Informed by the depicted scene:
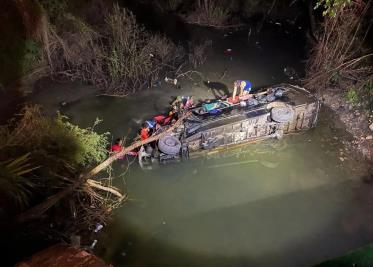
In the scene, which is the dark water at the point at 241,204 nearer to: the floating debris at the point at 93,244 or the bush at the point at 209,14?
the floating debris at the point at 93,244

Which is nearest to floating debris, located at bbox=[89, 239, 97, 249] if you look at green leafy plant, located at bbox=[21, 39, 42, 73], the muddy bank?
green leafy plant, located at bbox=[21, 39, 42, 73]

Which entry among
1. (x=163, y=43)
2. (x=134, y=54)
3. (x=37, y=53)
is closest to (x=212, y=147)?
(x=134, y=54)

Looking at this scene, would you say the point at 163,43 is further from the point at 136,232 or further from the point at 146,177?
the point at 136,232

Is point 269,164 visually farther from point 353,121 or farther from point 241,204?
point 353,121

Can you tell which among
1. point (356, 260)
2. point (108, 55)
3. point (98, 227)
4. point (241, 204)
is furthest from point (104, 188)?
point (108, 55)

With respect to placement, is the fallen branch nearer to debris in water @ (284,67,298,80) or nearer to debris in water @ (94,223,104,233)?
debris in water @ (94,223,104,233)

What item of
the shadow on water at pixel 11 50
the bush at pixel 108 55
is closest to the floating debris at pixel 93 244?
the shadow on water at pixel 11 50
